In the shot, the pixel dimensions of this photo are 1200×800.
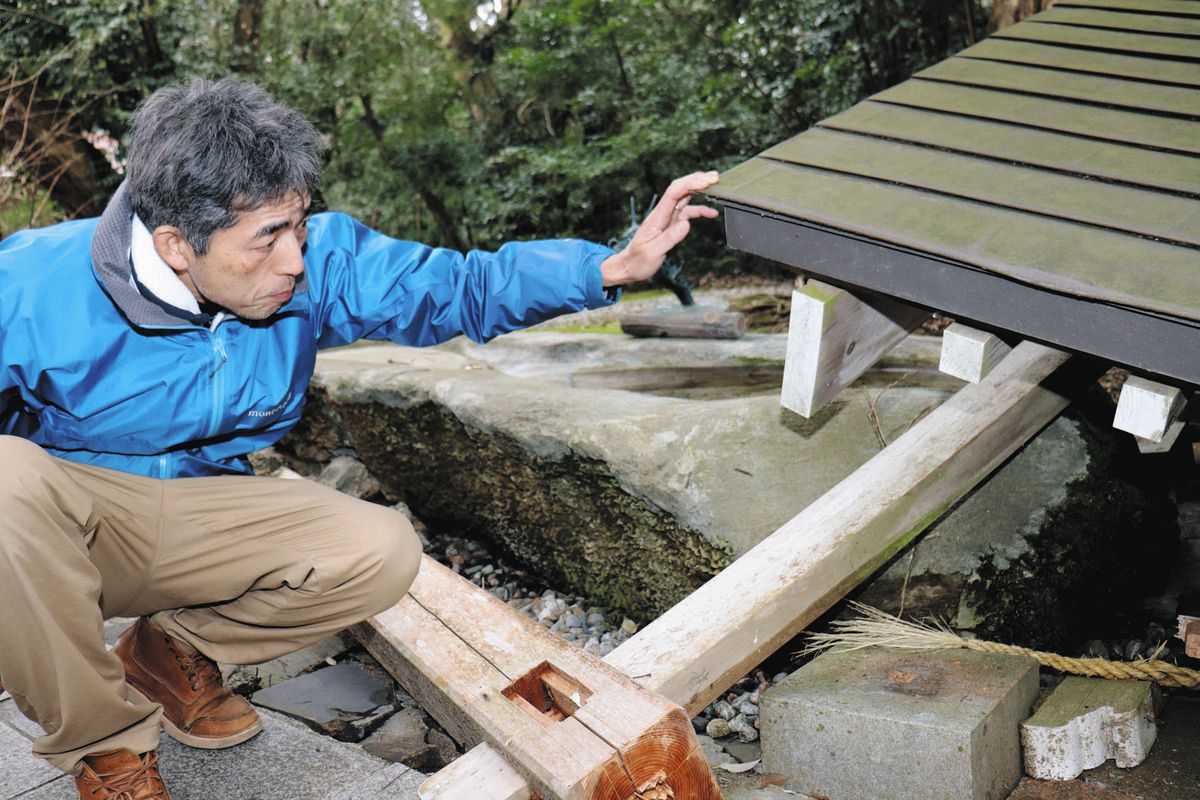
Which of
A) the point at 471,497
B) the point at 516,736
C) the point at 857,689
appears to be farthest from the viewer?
the point at 471,497

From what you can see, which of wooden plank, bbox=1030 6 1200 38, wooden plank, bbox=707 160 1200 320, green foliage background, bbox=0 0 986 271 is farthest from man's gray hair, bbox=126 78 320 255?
green foliage background, bbox=0 0 986 271

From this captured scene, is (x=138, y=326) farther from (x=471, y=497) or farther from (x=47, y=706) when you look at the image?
(x=471, y=497)

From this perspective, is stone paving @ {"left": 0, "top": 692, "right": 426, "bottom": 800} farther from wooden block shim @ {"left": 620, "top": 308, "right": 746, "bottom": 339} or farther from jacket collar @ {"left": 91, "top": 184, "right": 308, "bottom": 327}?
wooden block shim @ {"left": 620, "top": 308, "right": 746, "bottom": 339}

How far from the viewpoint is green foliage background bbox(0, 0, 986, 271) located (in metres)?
8.49

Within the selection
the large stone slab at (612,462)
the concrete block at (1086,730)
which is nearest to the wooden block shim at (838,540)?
the large stone slab at (612,462)

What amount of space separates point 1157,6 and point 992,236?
169cm

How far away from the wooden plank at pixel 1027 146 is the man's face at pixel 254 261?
1.46 metres

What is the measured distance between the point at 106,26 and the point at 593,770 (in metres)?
8.81

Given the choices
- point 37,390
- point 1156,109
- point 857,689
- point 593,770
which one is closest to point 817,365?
point 857,689

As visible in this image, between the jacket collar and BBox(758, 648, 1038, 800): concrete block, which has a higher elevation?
the jacket collar

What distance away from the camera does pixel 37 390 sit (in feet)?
6.84

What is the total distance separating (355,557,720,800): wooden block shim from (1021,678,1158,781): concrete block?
913 mm

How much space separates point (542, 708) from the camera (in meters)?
1.97

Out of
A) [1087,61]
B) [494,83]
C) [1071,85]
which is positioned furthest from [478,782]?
[494,83]
